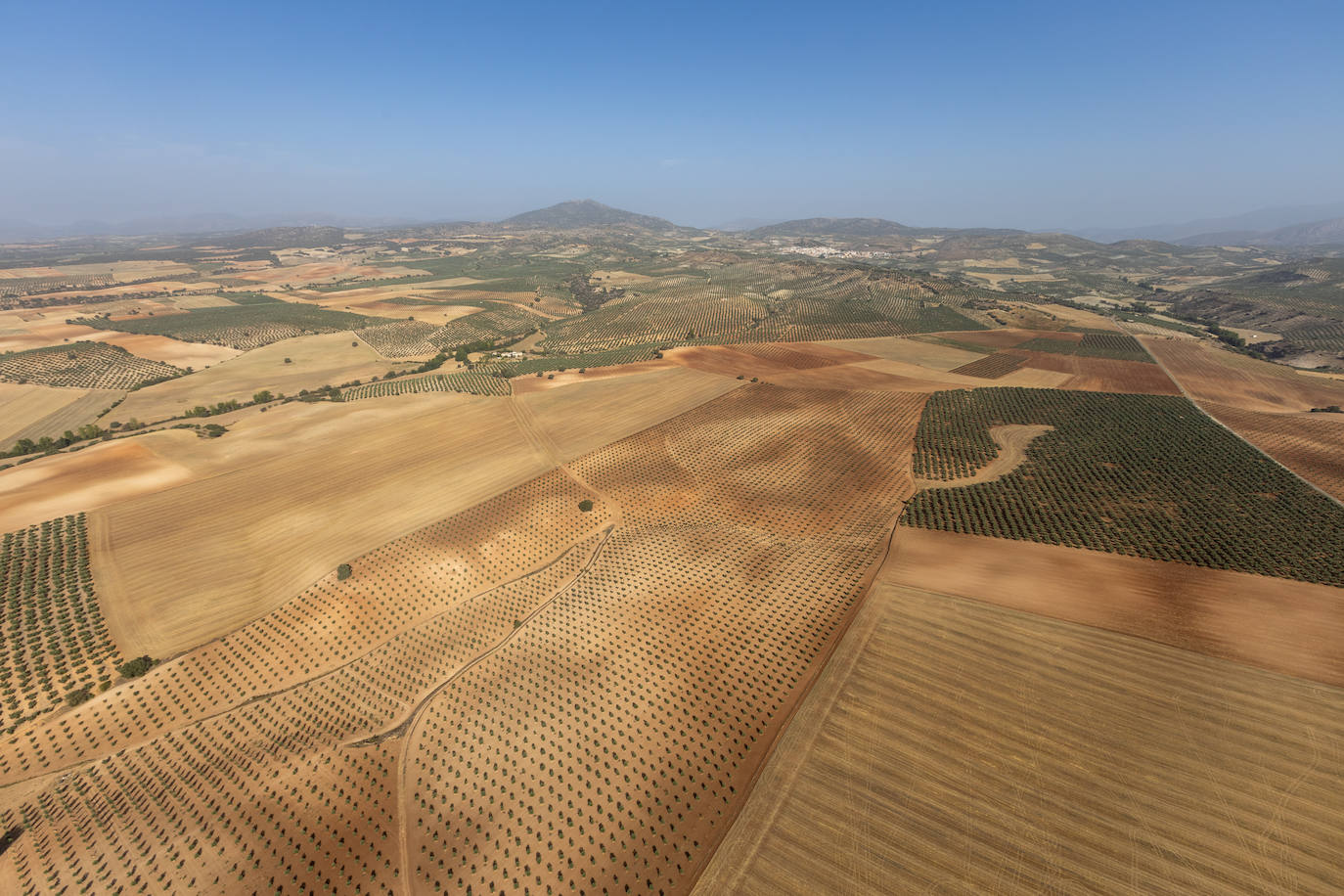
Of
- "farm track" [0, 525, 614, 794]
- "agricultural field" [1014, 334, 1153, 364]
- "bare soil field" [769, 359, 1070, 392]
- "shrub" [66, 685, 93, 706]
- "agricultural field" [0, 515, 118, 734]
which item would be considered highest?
"agricultural field" [1014, 334, 1153, 364]

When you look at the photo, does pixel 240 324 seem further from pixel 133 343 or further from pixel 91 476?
pixel 91 476

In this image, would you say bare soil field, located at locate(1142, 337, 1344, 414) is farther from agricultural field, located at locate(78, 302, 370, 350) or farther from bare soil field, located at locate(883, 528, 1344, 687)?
agricultural field, located at locate(78, 302, 370, 350)

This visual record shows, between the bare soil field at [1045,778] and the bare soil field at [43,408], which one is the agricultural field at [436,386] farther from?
the bare soil field at [1045,778]


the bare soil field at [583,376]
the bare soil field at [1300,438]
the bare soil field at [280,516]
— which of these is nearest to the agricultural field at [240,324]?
the bare soil field at [583,376]

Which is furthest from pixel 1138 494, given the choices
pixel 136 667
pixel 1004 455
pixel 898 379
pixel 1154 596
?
pixel 136 667

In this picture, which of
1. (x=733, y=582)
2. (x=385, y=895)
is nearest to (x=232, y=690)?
(x=385, y=895)

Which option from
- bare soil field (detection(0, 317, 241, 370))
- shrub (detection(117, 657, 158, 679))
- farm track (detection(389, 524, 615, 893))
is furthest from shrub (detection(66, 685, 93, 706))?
bare soil field (detection(0, 317, 241, 370))
